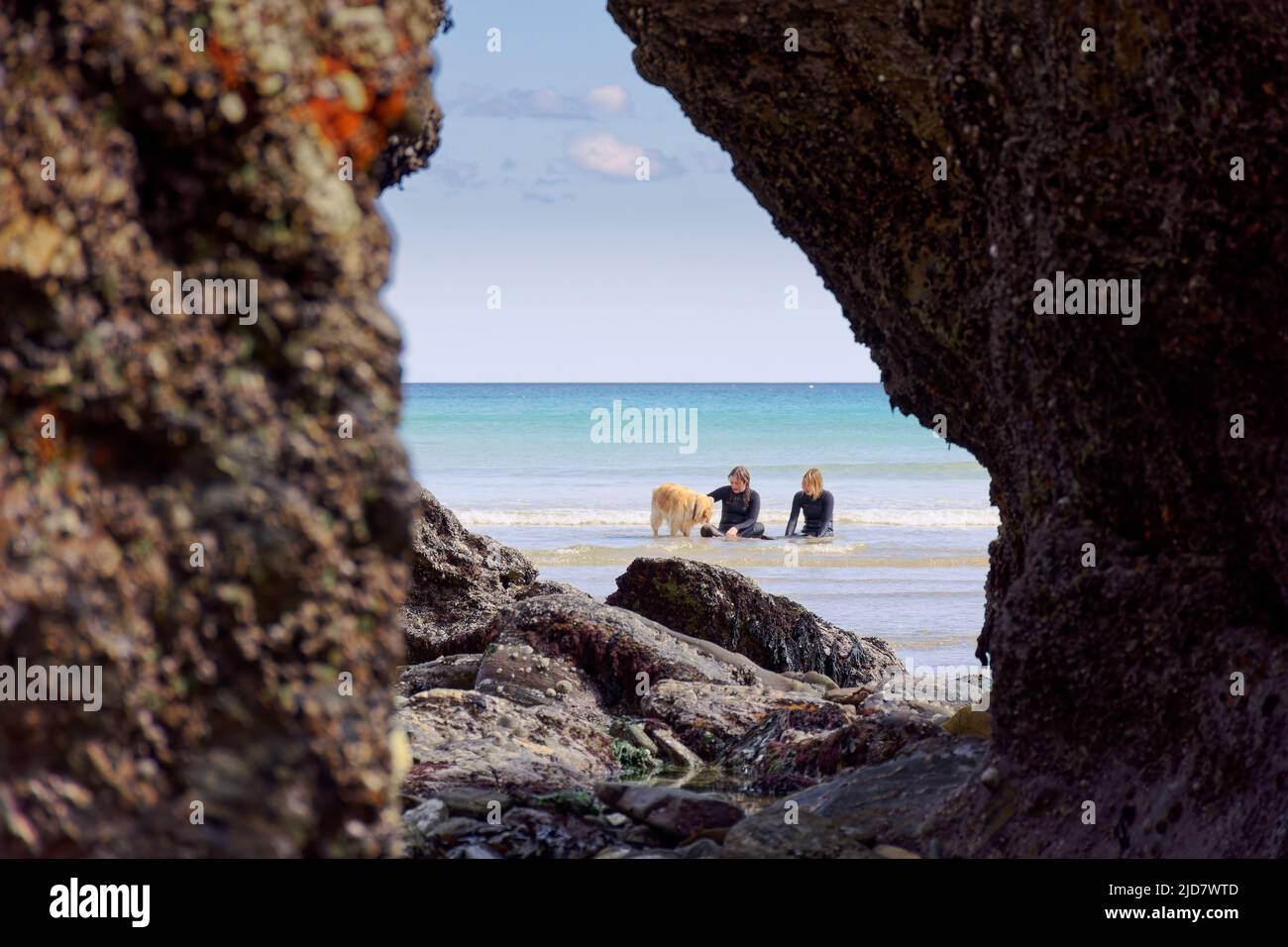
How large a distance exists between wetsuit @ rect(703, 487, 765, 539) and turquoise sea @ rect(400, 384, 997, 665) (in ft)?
1.07

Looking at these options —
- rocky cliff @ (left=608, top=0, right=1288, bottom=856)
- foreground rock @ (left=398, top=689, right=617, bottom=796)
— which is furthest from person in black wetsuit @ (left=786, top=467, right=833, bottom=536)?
rocky cliff @ (left=608, top=0, right=1288, bottom=856)

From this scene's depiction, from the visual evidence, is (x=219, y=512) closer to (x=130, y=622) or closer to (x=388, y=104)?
(x=130, y=622)

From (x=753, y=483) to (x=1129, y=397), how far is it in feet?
99.7

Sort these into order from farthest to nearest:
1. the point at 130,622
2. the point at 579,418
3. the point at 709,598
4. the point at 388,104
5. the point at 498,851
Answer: the point at 579,418 < the point at 709,598 < the point at 498,851 < the point at 388,104 < the point at 130,622

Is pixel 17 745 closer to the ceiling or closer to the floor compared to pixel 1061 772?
closer to the ceiling

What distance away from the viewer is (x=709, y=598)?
9148mm

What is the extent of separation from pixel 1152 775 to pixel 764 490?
29.0 m

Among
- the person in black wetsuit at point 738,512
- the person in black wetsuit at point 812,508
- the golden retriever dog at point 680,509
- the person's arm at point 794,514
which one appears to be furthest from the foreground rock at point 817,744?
the golden retriever dog at point 680,509

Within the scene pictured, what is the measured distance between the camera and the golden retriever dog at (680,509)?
866 inches

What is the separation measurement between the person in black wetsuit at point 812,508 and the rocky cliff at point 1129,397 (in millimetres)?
15840

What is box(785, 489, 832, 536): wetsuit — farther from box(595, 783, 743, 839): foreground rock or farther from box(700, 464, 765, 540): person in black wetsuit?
box(595, 783, 743, 839): foreground rock

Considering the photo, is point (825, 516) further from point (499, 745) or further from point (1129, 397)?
point (1129, 397)

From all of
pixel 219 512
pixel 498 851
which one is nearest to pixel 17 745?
pixel 219 512

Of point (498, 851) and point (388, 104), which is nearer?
point (388, 104)
